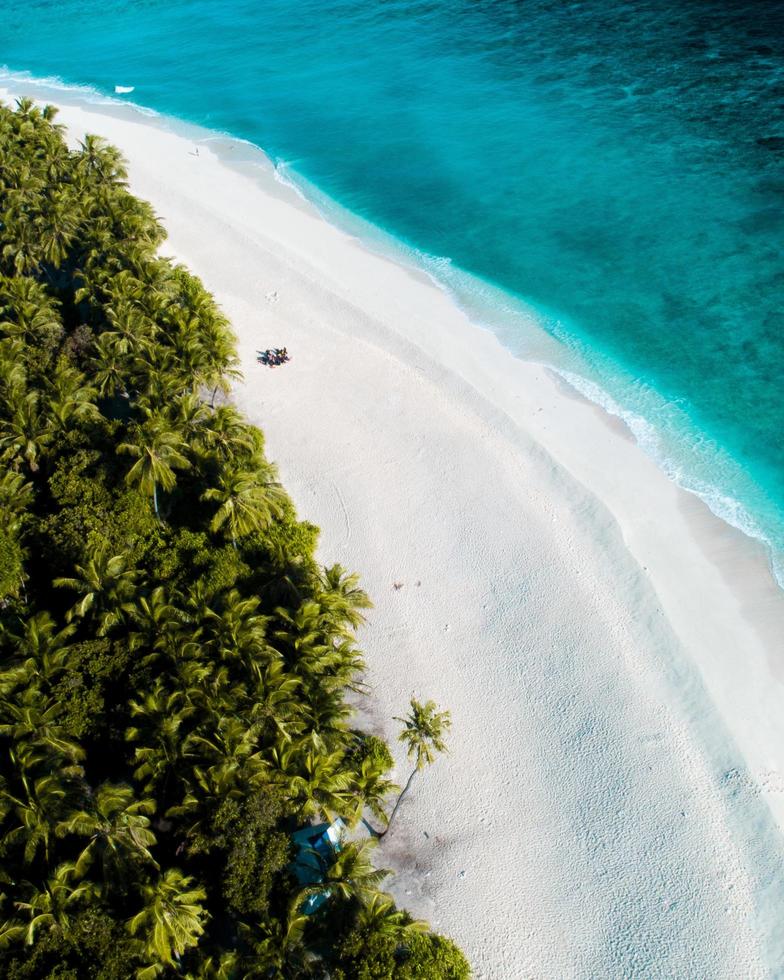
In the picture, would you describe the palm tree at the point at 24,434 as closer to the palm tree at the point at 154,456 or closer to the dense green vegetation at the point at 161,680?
the dense green vegetation at the point at 161,680

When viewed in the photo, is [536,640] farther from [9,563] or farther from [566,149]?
[566,149]

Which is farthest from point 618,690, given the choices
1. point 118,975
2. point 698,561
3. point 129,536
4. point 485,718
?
point 129,536

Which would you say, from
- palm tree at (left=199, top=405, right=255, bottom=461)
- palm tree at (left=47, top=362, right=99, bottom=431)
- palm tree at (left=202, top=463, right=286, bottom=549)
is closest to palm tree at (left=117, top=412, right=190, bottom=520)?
palm tree at (left=199, top=405, right=255, bottom=461)

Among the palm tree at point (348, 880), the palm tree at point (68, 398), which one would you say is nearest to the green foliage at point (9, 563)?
the palm tree at point (68, 398)

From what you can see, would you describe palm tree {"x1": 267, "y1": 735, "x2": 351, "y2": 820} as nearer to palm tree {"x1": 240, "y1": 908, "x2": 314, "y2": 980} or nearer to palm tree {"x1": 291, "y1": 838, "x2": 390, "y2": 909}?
palm tree {"x1": 291, "y1": 838, "x2": 390, "y2": 909}

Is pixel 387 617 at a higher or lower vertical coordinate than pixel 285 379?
lower

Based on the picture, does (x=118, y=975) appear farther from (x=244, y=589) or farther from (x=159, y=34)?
(x=159, y=34)
